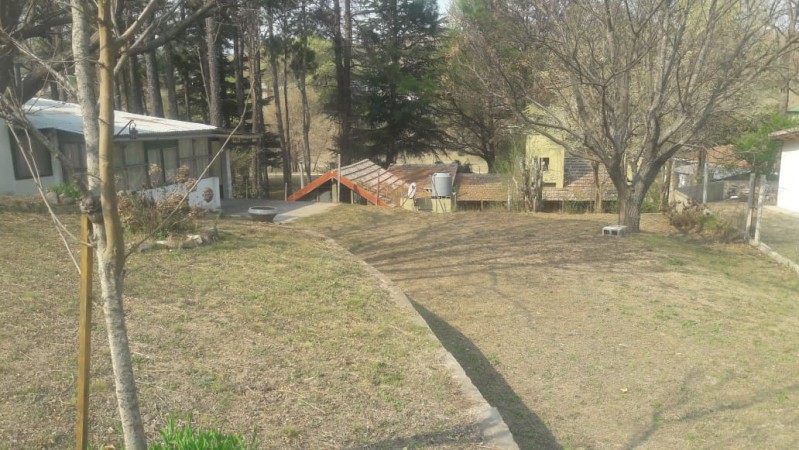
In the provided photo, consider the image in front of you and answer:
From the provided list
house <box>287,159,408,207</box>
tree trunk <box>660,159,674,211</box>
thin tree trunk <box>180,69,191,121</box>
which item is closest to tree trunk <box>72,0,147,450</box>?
house <box>287,159,408,207</box>

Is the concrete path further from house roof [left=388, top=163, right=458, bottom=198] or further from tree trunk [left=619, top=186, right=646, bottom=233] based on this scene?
tree trunk [left=619, top=186, right=646, bottom=233]

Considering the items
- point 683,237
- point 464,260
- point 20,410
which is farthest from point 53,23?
point 683,237

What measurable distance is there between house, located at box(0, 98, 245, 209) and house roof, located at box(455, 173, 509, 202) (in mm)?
9936

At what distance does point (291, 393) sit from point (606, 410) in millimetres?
2826

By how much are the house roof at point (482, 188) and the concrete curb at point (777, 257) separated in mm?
9744

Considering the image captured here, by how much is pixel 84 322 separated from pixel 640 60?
38.6 ft

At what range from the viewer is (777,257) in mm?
11852

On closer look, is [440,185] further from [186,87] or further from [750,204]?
[186,87]

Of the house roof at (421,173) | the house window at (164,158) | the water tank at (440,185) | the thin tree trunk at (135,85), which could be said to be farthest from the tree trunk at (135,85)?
the water tank at (440,185)

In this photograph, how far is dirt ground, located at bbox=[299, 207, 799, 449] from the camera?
533cm

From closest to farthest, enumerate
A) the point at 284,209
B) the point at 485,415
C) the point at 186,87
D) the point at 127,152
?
the point at 485,415 < the point at 127,152 < the point at 284,209 < the point at 186,87

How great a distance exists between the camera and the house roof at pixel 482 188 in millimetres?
22952

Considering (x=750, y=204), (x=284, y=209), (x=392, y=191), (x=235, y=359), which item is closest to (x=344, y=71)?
(x=392, y=191)

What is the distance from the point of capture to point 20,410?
12.8ft
